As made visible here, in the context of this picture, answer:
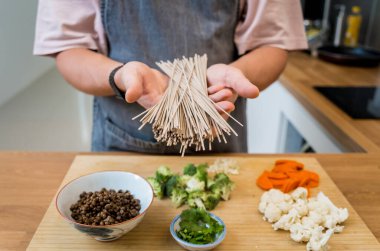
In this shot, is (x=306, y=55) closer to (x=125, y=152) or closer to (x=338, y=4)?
(x=338, y=4)

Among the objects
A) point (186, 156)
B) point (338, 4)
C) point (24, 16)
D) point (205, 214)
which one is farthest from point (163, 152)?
point (24, 16)

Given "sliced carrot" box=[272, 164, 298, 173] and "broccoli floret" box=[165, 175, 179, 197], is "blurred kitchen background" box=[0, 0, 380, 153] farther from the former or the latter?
"broccoli floret" box=[165, 175, 179, 197]

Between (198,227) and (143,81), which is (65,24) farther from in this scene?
(198,227)

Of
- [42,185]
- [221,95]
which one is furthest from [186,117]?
[42,185]

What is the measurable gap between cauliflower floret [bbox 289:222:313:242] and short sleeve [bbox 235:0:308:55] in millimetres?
520

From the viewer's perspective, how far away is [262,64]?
980 millimetres

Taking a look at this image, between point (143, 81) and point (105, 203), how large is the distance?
0.25m

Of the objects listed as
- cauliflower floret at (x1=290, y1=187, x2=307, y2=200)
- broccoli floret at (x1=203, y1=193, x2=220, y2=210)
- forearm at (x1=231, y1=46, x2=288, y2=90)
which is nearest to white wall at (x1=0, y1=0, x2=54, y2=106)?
forearm at (x1=231, y1=46, x2=288, y2=90)

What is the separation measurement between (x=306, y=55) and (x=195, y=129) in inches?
70.8

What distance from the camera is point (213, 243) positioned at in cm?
68

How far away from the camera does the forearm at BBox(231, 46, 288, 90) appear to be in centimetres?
95

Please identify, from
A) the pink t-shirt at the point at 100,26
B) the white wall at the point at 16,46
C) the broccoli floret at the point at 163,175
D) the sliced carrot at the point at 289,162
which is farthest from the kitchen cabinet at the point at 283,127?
the white wall at the point at 16,46

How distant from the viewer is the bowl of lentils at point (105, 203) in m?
0.67

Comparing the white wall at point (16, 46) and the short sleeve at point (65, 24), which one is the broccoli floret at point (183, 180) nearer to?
the short sleeve at point (65, 24)
